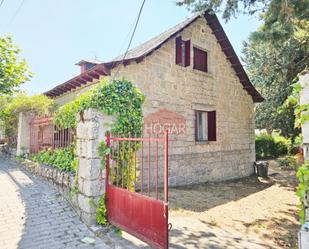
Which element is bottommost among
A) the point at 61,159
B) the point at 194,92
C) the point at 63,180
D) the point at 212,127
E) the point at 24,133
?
the point at 63,180

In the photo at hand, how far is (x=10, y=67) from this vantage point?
9.10 m

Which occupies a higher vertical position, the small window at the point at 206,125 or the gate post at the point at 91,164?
the small window at the point at 206,125

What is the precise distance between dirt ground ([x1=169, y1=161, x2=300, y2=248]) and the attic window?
4.59 meters

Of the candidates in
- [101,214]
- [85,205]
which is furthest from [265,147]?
[85,205]

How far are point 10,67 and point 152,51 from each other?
6.09m

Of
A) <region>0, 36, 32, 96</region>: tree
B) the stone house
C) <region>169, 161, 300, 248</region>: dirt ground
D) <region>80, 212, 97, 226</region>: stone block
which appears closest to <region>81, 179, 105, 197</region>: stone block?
<region>80, 212, 97, 226</region>: stone block

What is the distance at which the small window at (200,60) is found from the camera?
9.14 metres

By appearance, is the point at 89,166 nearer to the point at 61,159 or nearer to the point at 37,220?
the point at 37,220

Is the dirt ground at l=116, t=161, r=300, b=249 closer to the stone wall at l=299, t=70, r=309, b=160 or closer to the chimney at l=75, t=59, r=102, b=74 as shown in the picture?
the stone wall at l=299, t=70, r=309, b=160

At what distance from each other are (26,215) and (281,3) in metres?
7.44

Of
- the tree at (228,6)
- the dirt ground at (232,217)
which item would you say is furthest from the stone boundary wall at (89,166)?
the tree at (228,6)

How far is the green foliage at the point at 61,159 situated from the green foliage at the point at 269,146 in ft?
50.7

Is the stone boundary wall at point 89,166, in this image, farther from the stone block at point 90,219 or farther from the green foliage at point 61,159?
the green foliage at point 61,159

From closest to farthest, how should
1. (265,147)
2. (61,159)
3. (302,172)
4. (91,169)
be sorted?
(302,172), (91,169), (61,159), (265,147)
